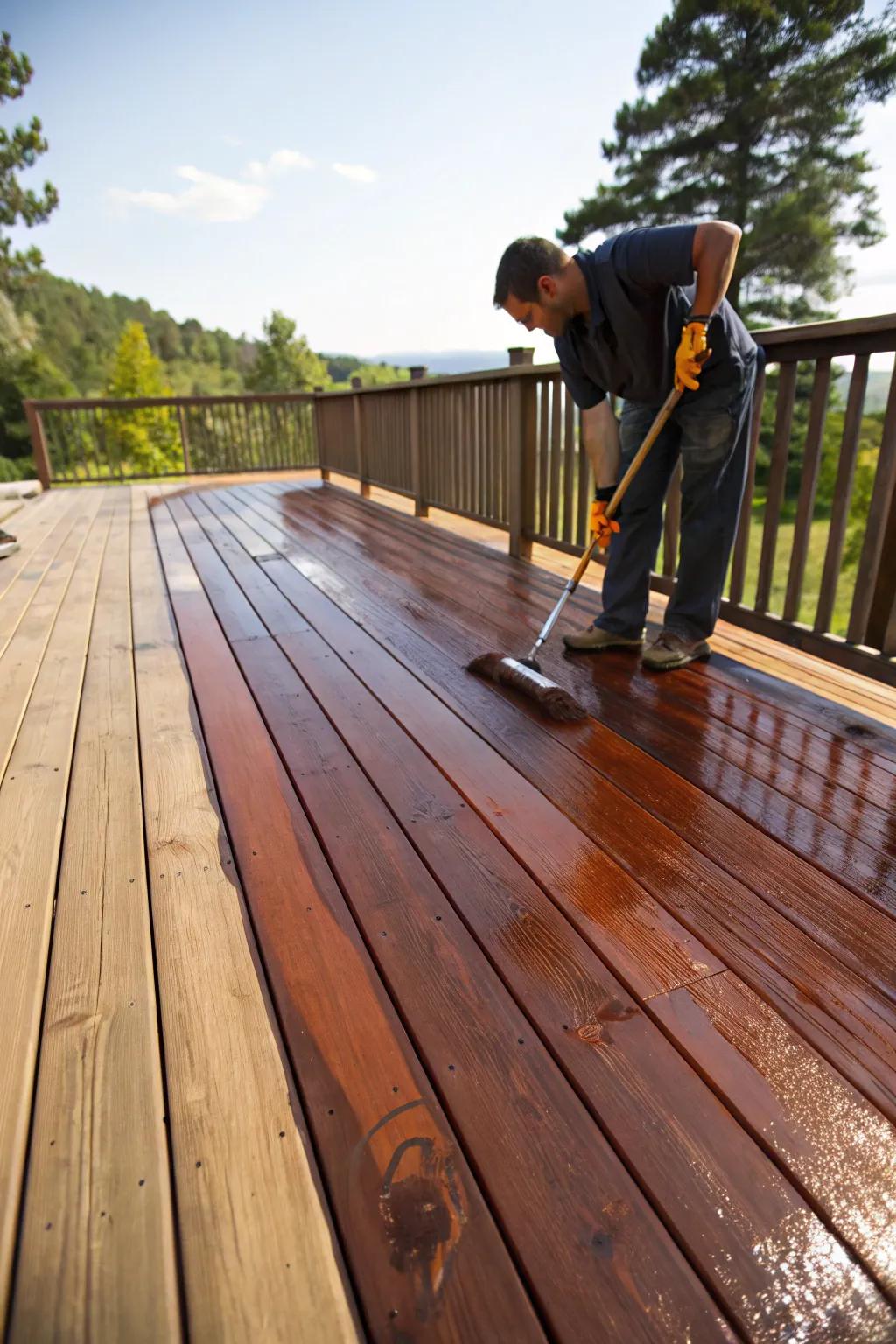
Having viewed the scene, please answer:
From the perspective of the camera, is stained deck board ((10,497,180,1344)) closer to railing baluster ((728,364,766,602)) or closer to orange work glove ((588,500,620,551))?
orange work glove ((588,500,620,551))

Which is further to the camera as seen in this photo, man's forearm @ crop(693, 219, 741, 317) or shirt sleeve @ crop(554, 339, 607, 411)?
shirt sleeve @ crop(554, 339, 607, 411)

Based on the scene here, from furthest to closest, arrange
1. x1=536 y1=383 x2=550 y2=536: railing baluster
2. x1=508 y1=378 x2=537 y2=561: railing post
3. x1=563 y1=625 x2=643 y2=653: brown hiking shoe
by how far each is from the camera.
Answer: x1=508 y1=378 x2=537 y2=561: railing post
x1=536 y1=383 x2=550 y2=536: railing baluster
x1=563 y1=625 x2=643 y2=653: brown hiking shoe

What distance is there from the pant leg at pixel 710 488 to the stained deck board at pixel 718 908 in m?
0.62

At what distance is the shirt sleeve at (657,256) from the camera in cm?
173

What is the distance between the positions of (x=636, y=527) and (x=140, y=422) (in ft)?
137

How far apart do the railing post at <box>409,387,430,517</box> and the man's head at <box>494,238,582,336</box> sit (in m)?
2.82

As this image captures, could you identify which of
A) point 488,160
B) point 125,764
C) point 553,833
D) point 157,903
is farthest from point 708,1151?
point 488,160

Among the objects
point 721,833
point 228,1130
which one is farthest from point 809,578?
point 228,1130

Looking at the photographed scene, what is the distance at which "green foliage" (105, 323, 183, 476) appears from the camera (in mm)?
37469

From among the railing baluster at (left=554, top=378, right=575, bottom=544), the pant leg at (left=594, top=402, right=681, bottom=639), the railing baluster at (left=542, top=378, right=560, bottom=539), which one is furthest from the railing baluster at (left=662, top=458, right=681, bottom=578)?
the railing baluster at (left=542, top=378, right=560, bottom=539)

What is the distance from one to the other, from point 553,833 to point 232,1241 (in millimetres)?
797

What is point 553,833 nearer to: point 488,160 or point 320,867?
point 320,867

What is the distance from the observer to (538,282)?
1.89 metres

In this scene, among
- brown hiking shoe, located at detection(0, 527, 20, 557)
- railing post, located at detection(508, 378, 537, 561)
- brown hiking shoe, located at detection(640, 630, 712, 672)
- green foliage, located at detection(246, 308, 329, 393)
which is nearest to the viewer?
brown hiking shoe, located at detection(640, 630, 712, 672)
